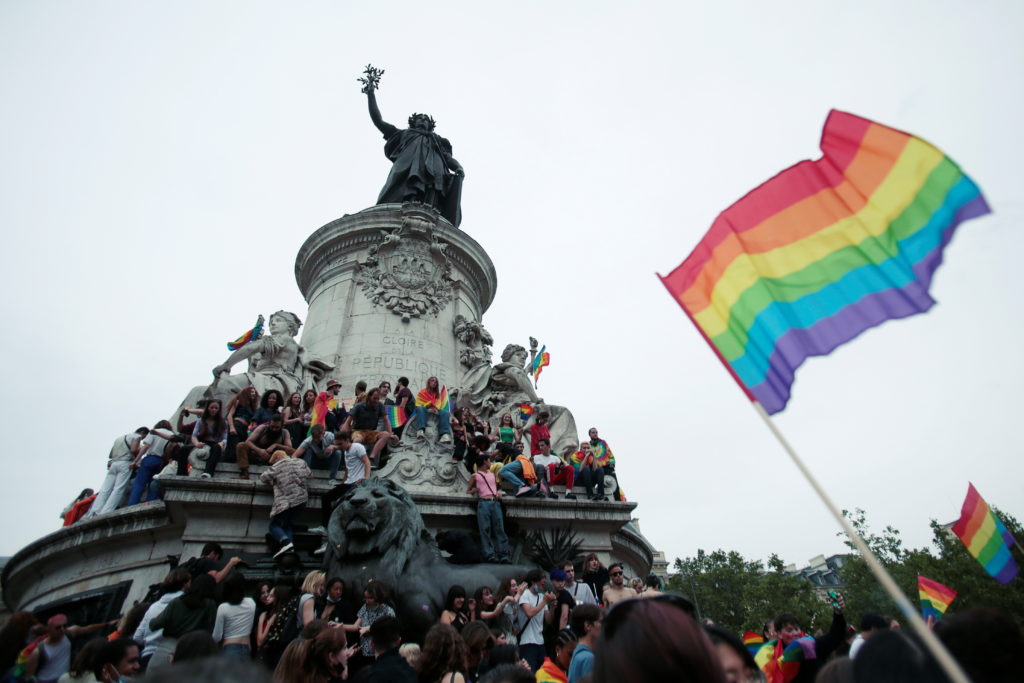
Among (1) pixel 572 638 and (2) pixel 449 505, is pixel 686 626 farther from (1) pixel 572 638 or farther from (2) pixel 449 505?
(2) pixel 449 505

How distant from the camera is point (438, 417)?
36.0 feet

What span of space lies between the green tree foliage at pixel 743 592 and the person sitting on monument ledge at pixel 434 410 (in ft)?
111

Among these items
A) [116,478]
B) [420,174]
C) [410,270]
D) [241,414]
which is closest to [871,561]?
[241,414]

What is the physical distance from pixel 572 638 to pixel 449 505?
5.07m

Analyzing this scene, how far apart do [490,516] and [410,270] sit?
8955 mm

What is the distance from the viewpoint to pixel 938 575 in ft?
91.6

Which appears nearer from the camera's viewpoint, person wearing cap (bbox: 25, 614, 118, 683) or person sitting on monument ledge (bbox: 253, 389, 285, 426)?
person wearing cap (bbox: 25, 614, 118, 683)

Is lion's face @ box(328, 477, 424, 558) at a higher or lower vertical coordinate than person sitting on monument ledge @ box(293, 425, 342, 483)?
lower

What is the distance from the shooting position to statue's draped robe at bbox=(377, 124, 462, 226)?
792 inches

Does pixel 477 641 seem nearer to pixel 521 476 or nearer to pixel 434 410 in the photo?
pixel 521 476

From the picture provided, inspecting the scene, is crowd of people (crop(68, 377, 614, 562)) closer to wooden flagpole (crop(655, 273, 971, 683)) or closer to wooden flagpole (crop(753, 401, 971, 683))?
wooden flagpole (crop(655, 273, 971, 683))

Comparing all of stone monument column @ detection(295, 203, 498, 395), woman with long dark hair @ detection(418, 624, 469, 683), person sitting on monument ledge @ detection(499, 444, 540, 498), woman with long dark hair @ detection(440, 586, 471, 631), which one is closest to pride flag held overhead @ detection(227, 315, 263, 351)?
stone monument column @ detection(295, 203, 498, 395)

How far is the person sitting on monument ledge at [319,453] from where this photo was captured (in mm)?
9047

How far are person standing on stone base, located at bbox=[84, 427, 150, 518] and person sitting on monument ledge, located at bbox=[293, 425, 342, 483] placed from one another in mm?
3184
